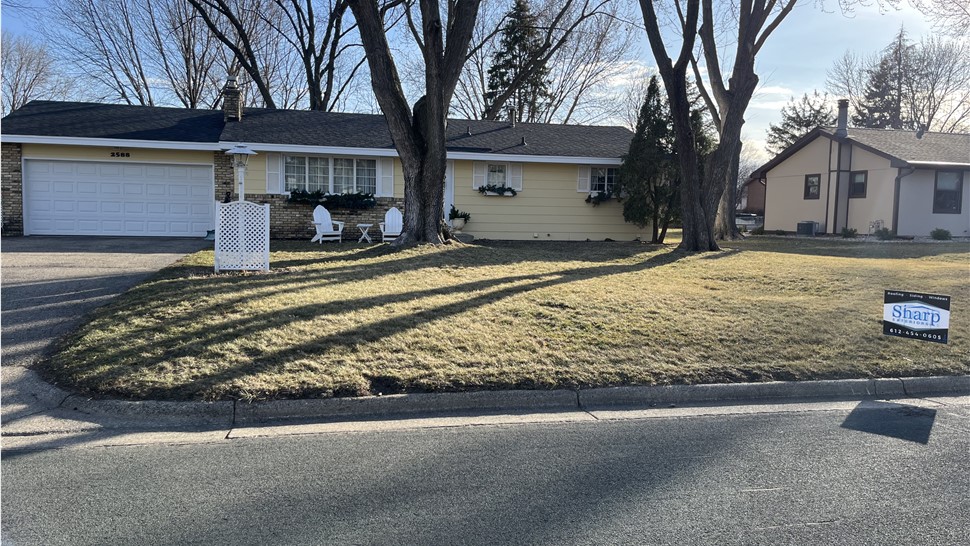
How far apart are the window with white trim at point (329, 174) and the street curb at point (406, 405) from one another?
1441cm

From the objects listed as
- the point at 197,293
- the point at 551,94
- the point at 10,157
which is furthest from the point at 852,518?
the point at 551,94

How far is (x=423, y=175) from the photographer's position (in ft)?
47.4

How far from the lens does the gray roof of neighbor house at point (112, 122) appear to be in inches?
740

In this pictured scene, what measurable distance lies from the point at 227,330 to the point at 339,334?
1.22 m

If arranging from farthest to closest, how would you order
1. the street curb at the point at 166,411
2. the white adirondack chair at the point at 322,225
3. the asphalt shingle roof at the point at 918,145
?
1. the asphalt shingle roof at the point at 918,145
2. the white adirondack chair at the point at 322,225
3. the street curb at the point at 166,411

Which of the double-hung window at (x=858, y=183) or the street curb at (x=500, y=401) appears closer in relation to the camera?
A: the street curb at (x=500, y=401)

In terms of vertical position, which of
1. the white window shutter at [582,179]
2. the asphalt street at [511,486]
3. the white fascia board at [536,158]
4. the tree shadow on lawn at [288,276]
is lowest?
the asphalt street at [511,486]

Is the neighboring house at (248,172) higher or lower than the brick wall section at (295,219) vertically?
higher

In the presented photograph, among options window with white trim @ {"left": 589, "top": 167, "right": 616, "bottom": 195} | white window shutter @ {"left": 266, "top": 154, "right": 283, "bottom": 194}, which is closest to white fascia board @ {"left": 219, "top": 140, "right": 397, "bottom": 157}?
white window shutter @ {"left": 266, "top": 154, "right": 283, "bottom": 194}

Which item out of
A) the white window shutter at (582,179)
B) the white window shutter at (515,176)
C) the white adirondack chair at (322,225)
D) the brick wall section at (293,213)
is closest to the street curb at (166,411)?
the white adirondack chair at (322,225)

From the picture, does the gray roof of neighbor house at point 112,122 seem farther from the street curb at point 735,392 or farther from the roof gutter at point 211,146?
the street curb at point 735,392

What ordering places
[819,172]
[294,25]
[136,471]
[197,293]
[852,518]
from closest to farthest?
[852,518]
[136,471]
[197,293]
[819,172]
[294,25]

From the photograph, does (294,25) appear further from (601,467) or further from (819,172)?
(601,467)

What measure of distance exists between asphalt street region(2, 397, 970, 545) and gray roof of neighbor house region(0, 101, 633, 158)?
50.3 feet
